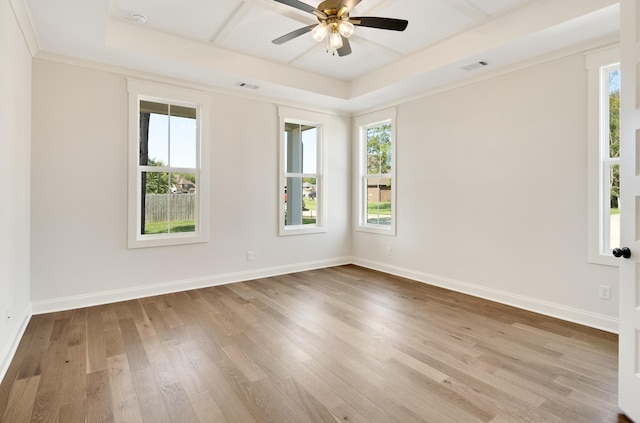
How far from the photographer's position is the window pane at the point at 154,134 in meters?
4.08

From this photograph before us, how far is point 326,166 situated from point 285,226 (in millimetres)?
1220

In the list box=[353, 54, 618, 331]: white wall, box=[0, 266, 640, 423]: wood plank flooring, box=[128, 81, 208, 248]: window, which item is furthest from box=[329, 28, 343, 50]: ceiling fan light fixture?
box=[0, 266, 640, 423]: wood plank flooring

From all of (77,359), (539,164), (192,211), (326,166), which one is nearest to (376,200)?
(326,166)

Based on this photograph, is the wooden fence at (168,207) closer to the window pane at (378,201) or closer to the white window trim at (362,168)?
the white window trim at (362,168)

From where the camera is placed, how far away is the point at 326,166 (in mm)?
5605

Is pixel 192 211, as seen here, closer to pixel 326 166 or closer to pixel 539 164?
pixel 326 166

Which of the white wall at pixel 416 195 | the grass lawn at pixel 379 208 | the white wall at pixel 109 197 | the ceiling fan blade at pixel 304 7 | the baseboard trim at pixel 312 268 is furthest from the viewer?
the grass lawn at pixel 379 208

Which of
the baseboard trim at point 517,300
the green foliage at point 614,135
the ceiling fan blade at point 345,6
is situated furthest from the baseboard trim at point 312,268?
the ceiling fan blade at point 345,6

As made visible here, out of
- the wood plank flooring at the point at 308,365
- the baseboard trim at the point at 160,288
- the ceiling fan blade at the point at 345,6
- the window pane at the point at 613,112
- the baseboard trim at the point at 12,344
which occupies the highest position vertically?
the ceiling fan blade at the point at 345,6

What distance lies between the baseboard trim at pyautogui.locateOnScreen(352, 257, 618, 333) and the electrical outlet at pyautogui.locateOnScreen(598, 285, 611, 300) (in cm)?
17

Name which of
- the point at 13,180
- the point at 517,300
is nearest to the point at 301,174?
the point at 517,300

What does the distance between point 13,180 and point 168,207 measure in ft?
5.55

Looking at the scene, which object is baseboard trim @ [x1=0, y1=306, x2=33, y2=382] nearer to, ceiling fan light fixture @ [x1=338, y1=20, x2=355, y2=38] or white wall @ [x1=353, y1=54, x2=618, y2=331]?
ceiling fan light fixture @ [x1=338, y1=20, x2=355, y2=38]

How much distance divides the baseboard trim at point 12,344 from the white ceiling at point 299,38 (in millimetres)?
2552
